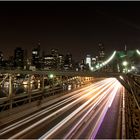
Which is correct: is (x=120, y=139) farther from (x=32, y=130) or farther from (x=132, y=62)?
(x=132, y=62)

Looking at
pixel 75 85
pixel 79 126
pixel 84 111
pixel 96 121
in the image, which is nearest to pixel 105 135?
pixel 79 126

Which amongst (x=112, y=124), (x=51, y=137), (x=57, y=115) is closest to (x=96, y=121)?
(x=112, y=124)

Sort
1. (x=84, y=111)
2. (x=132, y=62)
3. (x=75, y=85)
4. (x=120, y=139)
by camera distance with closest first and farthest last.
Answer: (x=120, y=139), (x=84, y=111), (x=75, y=85), (x=132, y=62)

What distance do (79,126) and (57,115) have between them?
4.98 meters

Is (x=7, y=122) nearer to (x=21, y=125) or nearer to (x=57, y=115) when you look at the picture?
(x=21, y=125)

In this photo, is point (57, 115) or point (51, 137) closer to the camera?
point (51, 137)

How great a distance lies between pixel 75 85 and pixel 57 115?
33.2 m

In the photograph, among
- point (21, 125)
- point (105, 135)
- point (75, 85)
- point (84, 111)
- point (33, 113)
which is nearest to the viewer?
point (105, 135)

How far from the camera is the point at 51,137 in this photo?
60.4 ft

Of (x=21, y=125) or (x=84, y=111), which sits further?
(x=84, y=111)

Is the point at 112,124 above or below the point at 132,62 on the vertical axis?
below

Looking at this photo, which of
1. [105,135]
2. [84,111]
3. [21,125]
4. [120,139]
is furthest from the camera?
[84,111]

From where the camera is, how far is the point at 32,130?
19875mm

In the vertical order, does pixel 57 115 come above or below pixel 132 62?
below
